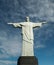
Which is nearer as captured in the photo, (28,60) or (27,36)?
A: (28,60)

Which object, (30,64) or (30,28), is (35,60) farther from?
(30,28)

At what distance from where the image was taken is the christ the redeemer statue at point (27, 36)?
1585 centimetres

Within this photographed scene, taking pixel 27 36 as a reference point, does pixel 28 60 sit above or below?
below

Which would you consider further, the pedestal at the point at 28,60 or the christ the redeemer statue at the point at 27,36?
the christ the redeemer statue at the point at 27,36

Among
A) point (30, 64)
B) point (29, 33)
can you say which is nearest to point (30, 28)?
point (29, 33)

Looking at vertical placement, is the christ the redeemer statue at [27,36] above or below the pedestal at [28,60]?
above

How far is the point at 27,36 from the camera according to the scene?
1628 centimetres

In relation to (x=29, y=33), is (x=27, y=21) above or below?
above

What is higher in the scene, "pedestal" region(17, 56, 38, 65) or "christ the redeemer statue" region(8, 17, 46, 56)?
"christ the redeemer statue" region(8, 17, 46, 56)

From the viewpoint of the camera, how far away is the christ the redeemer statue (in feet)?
52.0

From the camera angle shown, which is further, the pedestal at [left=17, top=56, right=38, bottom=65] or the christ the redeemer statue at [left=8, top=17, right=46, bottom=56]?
the christ the redeemer statue at [left=8, top=17, right=46, bottom=56]

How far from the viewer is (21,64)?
50.1 ft

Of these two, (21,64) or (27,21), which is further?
(27,21)

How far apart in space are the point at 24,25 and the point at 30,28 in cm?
56
